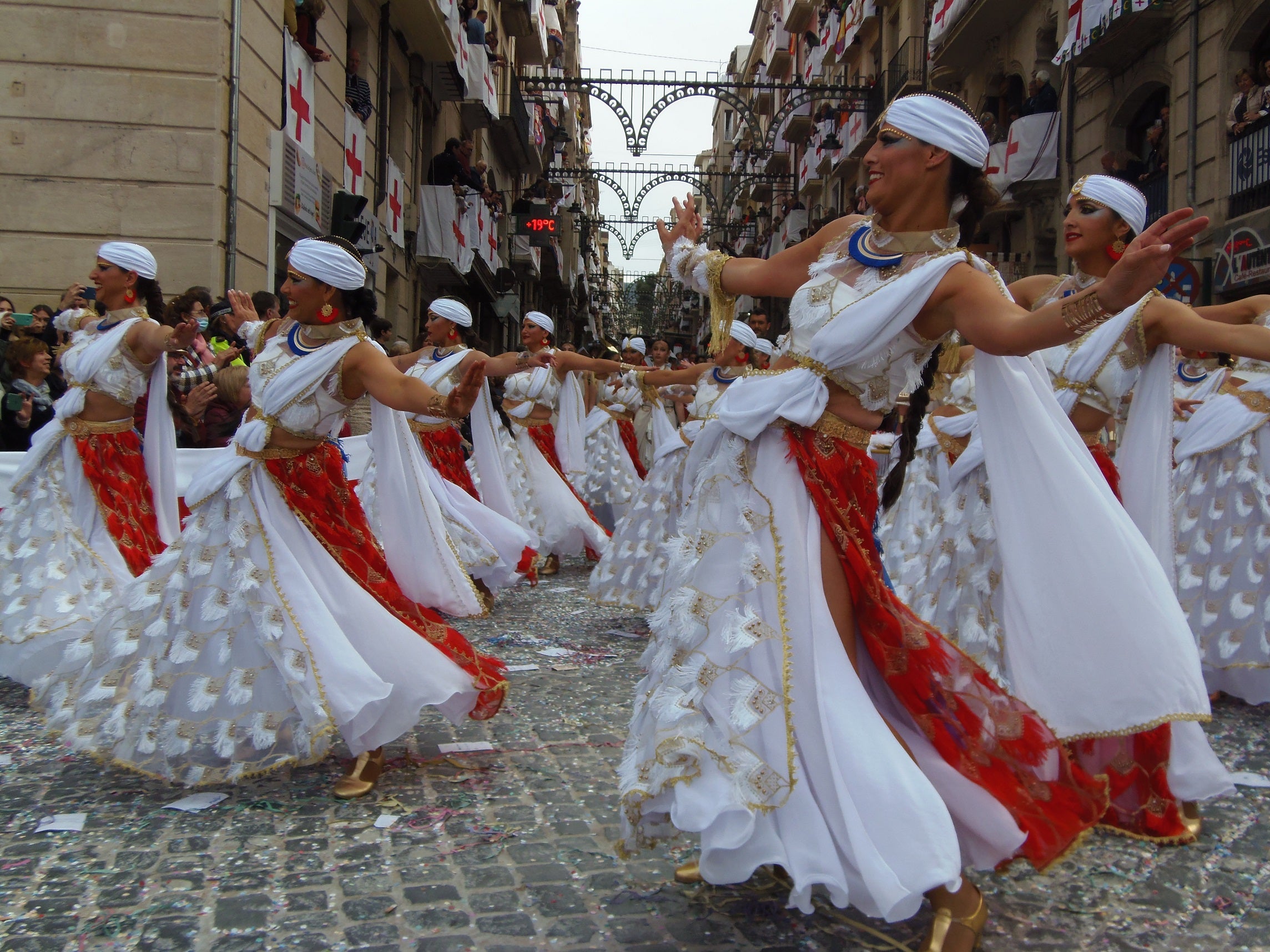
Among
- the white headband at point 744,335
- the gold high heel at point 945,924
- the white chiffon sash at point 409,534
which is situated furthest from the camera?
the white headband at point 744,335

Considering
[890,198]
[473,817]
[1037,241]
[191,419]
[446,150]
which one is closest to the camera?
[890,198]

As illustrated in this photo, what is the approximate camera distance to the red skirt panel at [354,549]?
418 centimetres

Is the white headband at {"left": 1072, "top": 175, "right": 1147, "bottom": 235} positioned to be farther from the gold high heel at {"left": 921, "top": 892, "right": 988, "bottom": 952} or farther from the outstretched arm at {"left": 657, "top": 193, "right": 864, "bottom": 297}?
the gold high heel at {"left": 921, "top": 892, "right": 988, "bottom": 952}

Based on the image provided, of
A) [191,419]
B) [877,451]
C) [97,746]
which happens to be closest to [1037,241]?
[877,451]

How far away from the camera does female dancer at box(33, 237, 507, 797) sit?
386cm

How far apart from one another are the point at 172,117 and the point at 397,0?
27.6 ft

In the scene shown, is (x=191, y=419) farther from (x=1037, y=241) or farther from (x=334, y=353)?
(x=1037, y=241)

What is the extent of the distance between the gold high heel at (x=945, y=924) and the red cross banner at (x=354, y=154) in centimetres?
1385

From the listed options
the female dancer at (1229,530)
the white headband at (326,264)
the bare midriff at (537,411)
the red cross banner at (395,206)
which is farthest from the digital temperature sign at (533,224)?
the white headband at (326,264)

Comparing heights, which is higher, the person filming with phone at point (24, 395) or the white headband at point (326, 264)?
the white headband at point (326, 264)

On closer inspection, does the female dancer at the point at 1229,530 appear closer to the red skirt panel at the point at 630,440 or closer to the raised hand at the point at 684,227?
the raised hand at the point at 684,227

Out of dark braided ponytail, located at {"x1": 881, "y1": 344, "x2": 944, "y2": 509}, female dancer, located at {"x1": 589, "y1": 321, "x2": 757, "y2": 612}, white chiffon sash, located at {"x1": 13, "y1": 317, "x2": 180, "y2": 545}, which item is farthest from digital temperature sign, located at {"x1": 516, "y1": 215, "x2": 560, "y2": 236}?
dark braided ponytail, located at {"x1": 881, "y1": 344, "x2": 944, "y2": 509}

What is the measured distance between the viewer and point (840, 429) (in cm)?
302

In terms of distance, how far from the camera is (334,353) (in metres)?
4.19
